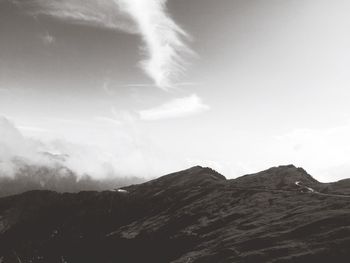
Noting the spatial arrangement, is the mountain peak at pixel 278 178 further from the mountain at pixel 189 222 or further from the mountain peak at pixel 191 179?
the mountain peak at pixel 191 179

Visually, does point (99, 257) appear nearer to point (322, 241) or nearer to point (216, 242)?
point (216, 242)

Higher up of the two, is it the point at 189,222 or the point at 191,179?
the point at 191,179

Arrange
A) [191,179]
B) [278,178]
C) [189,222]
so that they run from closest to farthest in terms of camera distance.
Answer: [189,222] < [278,178] < [191,179]

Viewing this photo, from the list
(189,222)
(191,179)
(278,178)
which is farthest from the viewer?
(191,179)

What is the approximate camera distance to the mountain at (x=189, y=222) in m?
58.2

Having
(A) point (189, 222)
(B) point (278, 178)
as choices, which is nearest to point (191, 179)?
(B) point (278, 178)

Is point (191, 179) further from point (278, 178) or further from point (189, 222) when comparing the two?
point (189, 222)

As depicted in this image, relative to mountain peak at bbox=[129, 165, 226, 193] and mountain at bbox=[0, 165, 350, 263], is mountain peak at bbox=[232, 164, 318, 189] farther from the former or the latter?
mountain peak at bbox=[129, 165, 226, 193]

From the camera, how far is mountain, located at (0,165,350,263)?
2291 inches

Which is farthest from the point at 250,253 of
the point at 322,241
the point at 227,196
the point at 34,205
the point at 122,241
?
the point at 34,205

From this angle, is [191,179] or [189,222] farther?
[191,179]

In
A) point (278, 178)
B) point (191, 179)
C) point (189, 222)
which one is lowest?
point (189, 222)

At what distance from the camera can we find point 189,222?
312 ft

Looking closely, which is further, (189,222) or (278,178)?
(278,178)
